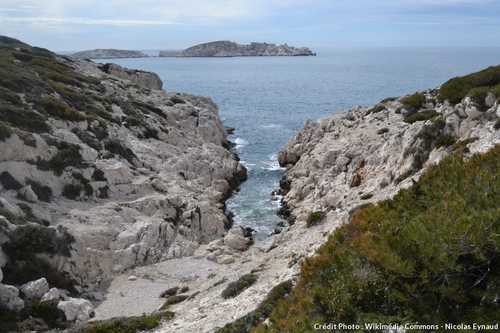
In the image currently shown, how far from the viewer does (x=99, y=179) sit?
31.2 meters

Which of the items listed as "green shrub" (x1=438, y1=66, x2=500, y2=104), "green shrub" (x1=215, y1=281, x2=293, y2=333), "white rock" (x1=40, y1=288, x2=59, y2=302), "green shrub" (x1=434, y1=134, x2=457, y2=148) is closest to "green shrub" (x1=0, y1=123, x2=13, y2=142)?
"white rock" (x1=40, y1=288, x2=59, y2=302)

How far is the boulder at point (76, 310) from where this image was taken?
18.8 metres

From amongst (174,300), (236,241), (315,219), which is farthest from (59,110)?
(315,219)

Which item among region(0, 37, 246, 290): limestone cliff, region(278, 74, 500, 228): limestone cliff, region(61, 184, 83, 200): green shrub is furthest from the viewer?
region(61, 184, 83, 200): green shrub

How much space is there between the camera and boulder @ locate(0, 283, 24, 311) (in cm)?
1806

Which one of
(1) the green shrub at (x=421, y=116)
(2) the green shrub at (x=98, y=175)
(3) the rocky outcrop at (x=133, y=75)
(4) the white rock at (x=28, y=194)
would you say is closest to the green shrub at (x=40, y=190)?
(4) the white rock at (x=28, y=194)

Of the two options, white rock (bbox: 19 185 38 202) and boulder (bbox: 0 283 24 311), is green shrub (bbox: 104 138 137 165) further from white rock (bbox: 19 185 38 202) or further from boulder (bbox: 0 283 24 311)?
boulder (bbox: 0 283 24 311)

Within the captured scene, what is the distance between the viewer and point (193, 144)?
46.6m

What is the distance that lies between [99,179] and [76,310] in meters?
14.0

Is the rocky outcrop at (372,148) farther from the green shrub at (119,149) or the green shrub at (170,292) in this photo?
the green shrub at (119,149)

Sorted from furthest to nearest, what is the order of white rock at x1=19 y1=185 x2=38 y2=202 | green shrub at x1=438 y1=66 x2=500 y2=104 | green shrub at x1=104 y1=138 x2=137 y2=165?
green shrub at x1=104 y1=138 x2=137 y2=165
green shrub at x1=438 y1=66 x2=500 y2=104
white rock at x1=19 y1=185 x2=38 y2=202

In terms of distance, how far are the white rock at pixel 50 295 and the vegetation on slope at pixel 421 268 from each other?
13922 millimetres

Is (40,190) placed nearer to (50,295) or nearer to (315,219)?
(50,295)

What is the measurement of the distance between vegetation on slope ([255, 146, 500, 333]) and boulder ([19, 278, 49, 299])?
582 inches
